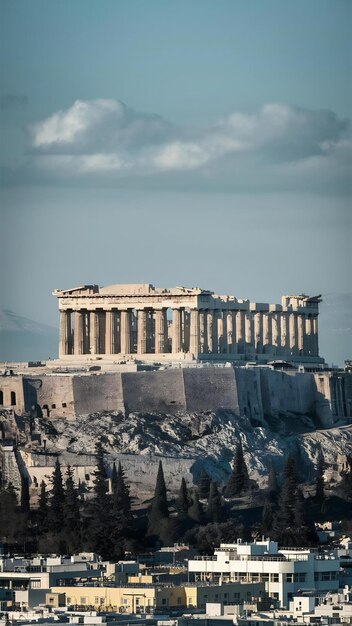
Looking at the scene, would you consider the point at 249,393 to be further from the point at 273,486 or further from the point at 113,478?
the point at 113,478

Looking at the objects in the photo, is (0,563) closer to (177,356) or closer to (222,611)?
(222,611)

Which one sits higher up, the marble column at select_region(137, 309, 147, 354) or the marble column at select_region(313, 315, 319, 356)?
the marble column at select_region(313, 315, 319, 356)

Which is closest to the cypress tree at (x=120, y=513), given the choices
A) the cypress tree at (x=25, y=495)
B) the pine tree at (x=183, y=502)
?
the pine tree at (x=183, y=502)

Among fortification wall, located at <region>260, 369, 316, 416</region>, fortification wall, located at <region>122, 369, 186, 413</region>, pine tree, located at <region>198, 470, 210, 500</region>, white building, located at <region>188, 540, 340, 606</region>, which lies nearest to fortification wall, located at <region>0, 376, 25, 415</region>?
fortification wall, located at <region>122, 369, 186, 413</region>

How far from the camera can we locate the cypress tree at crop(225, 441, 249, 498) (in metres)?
159

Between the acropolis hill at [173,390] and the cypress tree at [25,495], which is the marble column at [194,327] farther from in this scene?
the cypress tree at [25,495]

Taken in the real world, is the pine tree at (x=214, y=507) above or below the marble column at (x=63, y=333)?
below

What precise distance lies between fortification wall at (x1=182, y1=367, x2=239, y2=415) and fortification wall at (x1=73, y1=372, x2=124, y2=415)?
3.38 m

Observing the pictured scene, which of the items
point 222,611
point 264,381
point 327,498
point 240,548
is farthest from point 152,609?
point 264,381

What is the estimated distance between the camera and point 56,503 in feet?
502

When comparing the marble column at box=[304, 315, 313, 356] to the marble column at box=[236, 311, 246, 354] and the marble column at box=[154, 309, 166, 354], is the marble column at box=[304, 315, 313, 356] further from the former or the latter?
the marble column at box=[154, 309, 166, 354]

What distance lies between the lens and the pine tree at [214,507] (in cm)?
15162

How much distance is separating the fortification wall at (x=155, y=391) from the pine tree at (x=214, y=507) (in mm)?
14740

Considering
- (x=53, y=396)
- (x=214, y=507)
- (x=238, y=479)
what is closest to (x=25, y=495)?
(x=214, y=507)
